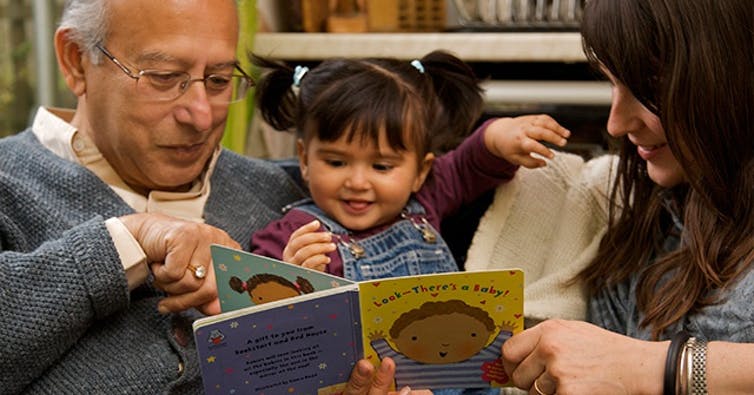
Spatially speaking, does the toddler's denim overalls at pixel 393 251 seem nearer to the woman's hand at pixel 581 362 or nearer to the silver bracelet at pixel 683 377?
the woman's hand at pixel 581 362

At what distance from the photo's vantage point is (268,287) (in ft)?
4.47

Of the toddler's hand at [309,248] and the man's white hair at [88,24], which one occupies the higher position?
the man's white hair at [88,24]

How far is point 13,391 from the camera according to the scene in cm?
138

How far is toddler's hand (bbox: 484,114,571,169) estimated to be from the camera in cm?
175

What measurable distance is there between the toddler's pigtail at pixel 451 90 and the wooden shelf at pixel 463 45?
33.3 inches

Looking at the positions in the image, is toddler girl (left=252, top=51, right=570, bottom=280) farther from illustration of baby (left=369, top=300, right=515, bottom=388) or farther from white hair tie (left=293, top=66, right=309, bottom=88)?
illustration of baby (left=369, top=300, right=515, bottom=388)

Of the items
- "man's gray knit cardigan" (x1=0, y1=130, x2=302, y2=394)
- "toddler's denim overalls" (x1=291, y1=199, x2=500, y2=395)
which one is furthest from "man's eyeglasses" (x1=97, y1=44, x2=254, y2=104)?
"toddler's denim overalls" (x1=291, y1=199, x2=500, y2=395)

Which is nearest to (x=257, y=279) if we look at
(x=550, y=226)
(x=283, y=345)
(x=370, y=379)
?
(x=283, y=345)

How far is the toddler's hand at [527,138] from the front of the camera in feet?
5.75

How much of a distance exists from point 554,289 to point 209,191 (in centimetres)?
74

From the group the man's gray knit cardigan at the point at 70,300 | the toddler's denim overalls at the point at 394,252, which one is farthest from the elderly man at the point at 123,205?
the toddler's denim overalls at the point at 394,252

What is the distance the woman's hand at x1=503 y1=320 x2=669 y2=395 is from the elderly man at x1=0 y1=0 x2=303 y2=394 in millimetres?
528

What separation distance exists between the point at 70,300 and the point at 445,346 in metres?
0.59

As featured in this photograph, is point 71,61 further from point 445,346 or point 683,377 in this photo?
point 683,377
